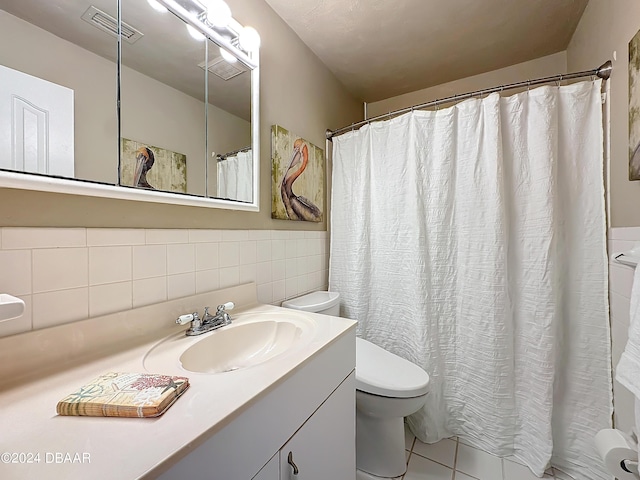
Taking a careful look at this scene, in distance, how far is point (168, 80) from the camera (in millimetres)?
977

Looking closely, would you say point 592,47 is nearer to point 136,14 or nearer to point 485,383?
point 485,383

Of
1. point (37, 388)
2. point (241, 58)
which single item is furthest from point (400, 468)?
point (241, 58)

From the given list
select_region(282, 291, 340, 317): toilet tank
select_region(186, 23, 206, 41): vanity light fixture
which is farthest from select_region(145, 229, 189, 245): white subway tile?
select_region(186, 23, 206, 41): vanity light fixture

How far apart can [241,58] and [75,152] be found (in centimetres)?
81

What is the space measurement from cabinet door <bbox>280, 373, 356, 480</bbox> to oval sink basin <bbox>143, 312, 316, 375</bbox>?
0.68 feet

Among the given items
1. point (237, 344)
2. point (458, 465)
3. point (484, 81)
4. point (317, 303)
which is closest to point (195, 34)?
point (237, 344)

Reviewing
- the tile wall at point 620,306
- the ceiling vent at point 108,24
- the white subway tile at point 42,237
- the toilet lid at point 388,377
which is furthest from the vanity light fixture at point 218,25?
the tile wall at point 620,306

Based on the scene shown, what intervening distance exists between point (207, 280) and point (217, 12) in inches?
41.3

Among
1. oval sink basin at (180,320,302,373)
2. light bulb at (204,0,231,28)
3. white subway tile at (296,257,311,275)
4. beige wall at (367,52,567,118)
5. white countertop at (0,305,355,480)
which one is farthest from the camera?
beige wall at (367,52,567,118)

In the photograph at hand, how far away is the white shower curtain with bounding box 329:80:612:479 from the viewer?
119 cm

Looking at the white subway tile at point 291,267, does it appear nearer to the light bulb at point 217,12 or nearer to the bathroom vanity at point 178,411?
the bathroom vanity at point 178,411

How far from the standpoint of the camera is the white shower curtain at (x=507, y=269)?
3.91 feet

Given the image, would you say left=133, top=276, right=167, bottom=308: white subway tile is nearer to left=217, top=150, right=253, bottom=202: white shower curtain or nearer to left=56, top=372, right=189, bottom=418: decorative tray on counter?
left=56, top=372, right=189, bottom=418: decorative tray on counter

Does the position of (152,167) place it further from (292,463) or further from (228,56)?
(292,463)
